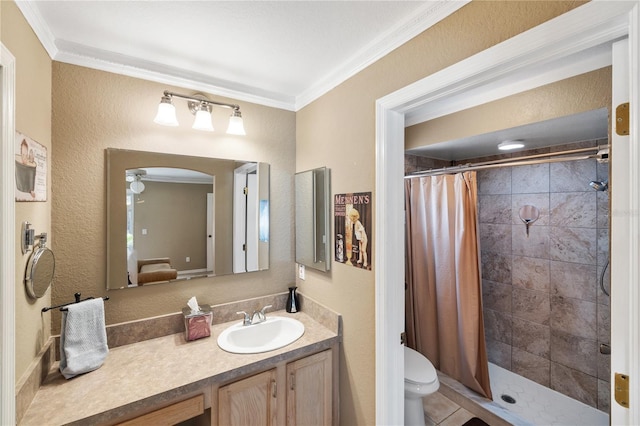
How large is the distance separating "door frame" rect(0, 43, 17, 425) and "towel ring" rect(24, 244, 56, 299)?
26 centimetres

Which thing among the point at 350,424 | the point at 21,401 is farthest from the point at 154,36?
the point at 350,424

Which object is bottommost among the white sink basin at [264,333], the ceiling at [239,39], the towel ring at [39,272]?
the white sink basin at [264,333]

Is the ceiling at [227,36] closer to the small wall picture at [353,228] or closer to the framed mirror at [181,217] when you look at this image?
the framed mirror at [181,217]

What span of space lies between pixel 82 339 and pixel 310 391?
1.21 metres

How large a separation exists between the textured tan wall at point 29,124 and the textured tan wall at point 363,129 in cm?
143

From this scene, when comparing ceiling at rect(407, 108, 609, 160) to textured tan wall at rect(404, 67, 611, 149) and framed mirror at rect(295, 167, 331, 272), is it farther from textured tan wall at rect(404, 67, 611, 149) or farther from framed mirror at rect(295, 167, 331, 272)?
framed mirror at rect(295, 167, 331, 272)

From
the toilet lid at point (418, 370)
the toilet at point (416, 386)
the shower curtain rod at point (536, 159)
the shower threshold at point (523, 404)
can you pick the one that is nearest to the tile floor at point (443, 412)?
the shower threshold at point (523, 404)

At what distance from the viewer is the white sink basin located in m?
1.71

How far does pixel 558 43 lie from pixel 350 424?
80.7 inches

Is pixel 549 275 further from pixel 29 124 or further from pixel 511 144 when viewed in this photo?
pixel 29 124

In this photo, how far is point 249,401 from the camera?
4.61ft

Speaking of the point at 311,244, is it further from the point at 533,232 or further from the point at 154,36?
the point at 533,232

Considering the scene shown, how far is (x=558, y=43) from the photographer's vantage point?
0.84m

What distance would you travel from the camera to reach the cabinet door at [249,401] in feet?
4.40
